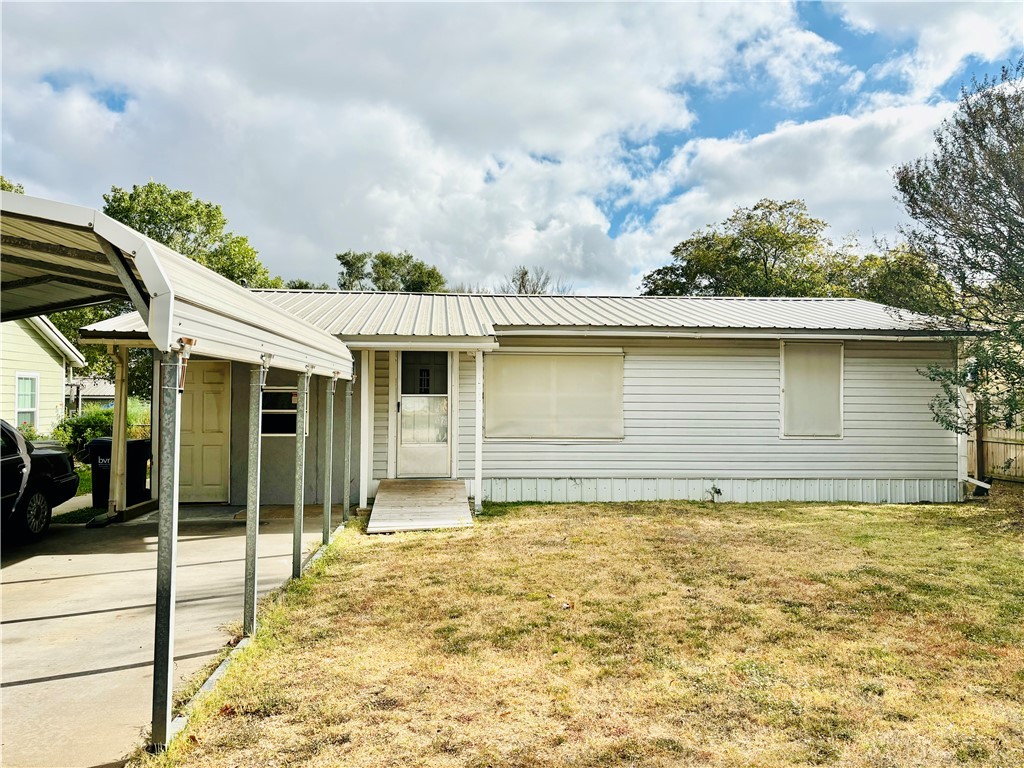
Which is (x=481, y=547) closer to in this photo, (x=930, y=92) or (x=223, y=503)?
(x=223, y=503)

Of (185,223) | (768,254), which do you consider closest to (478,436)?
(185,223)

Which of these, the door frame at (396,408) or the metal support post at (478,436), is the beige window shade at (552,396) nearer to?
the door frame at (396,408)

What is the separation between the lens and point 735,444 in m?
9.78

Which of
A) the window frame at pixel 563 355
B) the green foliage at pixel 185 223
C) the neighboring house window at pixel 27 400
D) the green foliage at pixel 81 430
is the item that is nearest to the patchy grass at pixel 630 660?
the window frame at pixel 563 355

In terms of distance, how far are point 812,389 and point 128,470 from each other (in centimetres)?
1041

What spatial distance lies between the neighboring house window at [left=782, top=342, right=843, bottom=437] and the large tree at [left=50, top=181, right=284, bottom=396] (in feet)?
52.5

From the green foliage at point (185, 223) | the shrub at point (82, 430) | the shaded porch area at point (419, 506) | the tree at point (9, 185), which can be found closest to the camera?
the shaded porch area at point (419, 506)

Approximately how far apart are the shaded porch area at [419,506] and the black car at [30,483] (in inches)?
144

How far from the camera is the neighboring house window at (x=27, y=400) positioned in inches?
587

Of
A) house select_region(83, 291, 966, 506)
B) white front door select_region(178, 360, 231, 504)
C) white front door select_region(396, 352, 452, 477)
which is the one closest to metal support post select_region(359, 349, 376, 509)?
house select_region(83, 291, 966, 506)

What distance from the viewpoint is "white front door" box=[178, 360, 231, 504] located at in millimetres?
8844

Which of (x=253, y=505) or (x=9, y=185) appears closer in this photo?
(x=253, y=505)

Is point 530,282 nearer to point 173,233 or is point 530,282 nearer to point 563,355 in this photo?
point 173,233

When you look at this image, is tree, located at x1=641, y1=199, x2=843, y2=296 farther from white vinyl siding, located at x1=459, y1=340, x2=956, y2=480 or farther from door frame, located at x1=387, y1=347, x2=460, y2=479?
door frame, located at x1=387, y1=347, x2=460, y2=479
